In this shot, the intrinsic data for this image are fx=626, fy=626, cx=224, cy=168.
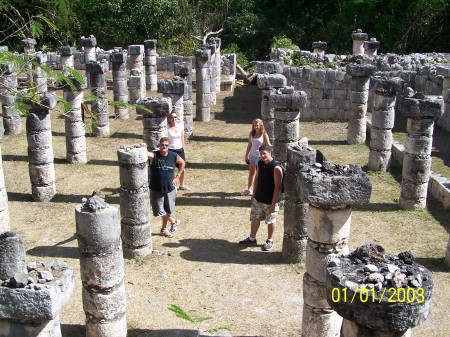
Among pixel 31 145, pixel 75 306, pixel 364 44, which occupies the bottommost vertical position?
pixel 75 306

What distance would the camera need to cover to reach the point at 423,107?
11.9 meters

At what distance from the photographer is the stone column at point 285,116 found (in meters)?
12.1

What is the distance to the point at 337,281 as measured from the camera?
17.0 feet

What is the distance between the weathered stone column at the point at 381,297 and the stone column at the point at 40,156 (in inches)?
356

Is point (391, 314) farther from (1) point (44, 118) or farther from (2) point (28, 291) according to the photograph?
(1) point (44, 118)

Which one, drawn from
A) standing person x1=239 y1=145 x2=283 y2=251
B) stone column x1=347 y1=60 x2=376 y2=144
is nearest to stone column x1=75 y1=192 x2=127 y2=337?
standing person x1=239 y1=145 x2=283 y2=251

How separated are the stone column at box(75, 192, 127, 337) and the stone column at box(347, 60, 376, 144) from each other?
10153 millimetres

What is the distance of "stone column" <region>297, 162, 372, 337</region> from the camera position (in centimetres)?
721

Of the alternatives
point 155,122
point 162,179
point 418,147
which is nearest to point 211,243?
point 162,179

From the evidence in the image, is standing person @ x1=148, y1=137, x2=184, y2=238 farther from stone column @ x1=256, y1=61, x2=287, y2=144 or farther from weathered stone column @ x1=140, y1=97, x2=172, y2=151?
stone column @ x1=256, y1=61, x2=287, y2=144

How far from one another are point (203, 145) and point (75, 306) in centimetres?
908

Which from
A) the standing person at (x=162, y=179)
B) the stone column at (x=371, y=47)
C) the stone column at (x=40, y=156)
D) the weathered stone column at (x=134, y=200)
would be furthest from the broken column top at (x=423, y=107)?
the stone column at (x=371, y=47)

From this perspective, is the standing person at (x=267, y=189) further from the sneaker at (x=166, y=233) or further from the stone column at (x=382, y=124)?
the stone column at (x=382, y=124)

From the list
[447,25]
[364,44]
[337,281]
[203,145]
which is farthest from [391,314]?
[447,25]
